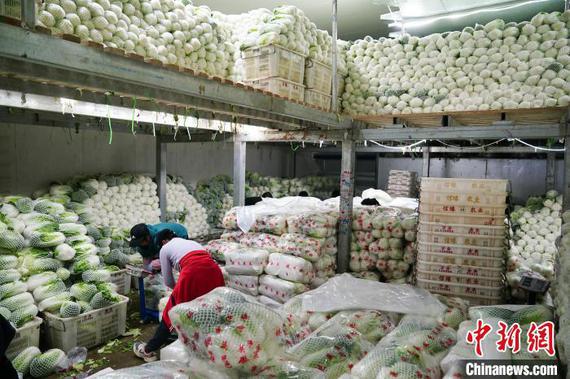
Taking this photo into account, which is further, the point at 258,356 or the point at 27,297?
the point at 27,297

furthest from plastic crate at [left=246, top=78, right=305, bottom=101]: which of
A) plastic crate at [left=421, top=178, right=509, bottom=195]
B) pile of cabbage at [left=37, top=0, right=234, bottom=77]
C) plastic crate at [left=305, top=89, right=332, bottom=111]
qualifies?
plastic crate at [left=421, top=178, right=509, bottom=195]

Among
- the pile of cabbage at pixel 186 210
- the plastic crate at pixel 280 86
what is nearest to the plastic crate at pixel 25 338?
the plastic crate at pixel 280 86

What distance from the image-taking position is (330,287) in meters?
4.61

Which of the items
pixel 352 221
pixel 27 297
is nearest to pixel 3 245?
pixel 27 297

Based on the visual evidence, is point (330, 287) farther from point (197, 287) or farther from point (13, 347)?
point (13, 347)

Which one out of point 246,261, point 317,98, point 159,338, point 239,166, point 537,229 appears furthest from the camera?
point 537,229

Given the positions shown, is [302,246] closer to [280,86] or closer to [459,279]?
[459,279]

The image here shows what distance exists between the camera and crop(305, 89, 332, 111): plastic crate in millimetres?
6047

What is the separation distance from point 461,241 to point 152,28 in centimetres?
529

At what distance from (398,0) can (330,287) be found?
6474 millimetres

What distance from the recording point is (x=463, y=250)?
5.24 meters

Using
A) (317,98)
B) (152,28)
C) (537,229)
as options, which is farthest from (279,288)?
(537,229)

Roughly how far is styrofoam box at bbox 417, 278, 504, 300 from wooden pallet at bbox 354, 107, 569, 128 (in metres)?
2.46

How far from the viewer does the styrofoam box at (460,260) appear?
5133mm
